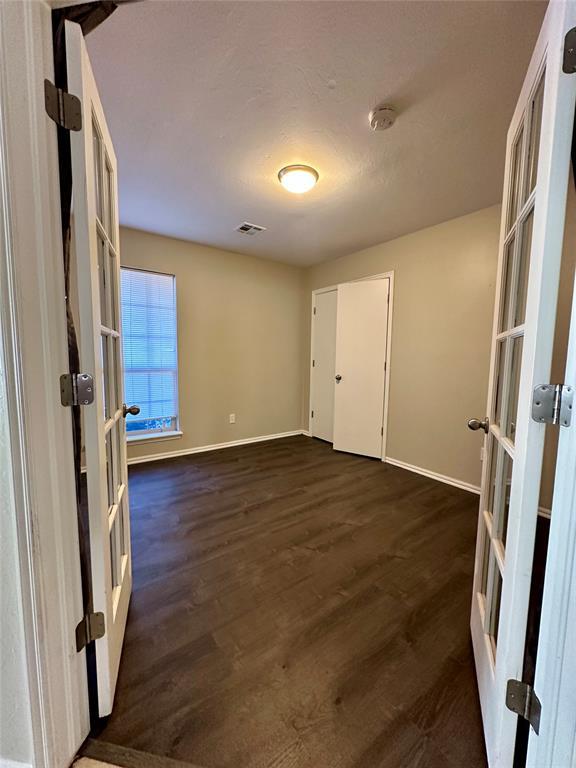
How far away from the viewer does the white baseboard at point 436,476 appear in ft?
9.14

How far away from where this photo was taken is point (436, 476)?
9.96 feet

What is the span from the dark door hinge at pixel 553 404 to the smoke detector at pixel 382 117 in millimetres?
1590

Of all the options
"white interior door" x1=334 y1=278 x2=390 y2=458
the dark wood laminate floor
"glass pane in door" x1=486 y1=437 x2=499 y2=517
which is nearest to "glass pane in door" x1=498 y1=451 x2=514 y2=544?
"glass pane in door" x1=486 y1=437 x2=499 y2=517

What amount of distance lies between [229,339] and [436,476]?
280cm

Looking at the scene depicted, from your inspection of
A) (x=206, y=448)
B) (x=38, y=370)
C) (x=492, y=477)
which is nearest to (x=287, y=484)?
(x=206, y=448)

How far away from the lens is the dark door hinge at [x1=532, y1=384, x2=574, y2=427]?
668 millimetres

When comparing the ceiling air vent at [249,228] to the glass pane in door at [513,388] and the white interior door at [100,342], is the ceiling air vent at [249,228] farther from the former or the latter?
the glass pane in door at [513,388]

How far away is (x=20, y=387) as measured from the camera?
0.75 metres

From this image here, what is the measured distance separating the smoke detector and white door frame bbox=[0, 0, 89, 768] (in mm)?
1380

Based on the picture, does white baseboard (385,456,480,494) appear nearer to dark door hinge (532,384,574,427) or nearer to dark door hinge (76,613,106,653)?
dark door hinge (532,384,574,427)

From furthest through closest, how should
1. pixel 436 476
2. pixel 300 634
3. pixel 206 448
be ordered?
pixel 206 448 < pixel 436 476 < pixel 300 634

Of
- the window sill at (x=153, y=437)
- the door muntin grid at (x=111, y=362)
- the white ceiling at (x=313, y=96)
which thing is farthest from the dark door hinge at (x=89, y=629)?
the window sill at (x=153, y=437)

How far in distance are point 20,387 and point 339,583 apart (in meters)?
1.68

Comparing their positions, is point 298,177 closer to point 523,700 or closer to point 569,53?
point 569,53
